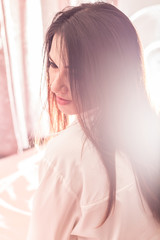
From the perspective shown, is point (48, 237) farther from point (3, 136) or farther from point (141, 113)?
point (3, 136)

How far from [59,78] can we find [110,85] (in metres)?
0.12

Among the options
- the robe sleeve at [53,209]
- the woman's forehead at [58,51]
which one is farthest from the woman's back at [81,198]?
the woman's forehead at [58,51]

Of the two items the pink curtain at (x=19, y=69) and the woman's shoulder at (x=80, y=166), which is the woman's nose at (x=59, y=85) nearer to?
the woman's shoulder at (x=80, y=166)

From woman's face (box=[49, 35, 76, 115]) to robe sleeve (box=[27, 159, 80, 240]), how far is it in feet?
0.54

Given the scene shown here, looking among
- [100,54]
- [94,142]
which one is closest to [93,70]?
[100,54]

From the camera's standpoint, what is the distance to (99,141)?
0.63m

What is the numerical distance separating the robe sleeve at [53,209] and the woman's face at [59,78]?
165 mm

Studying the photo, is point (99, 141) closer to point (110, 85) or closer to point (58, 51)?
point (110, 85)

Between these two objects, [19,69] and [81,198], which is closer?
[81,198]

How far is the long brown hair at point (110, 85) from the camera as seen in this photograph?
2.00 ft

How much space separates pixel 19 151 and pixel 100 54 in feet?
6.27

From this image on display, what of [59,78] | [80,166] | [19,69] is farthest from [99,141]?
[19,69]

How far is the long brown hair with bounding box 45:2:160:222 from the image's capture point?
609 mm

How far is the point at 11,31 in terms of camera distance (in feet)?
7.20
